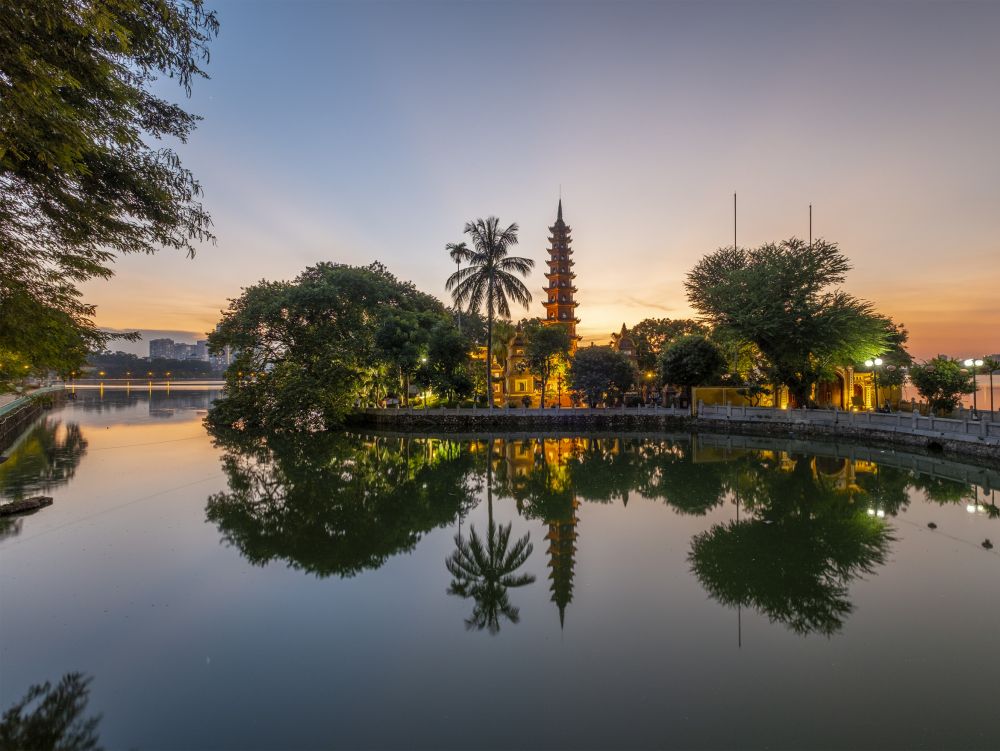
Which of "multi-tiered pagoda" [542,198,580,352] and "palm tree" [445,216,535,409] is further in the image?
"multi-tiered pagoda" [542,198,580,352]

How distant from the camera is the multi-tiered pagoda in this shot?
5238 cm

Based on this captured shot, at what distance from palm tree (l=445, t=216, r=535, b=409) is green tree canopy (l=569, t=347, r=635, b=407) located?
661cm

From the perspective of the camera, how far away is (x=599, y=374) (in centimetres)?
3344

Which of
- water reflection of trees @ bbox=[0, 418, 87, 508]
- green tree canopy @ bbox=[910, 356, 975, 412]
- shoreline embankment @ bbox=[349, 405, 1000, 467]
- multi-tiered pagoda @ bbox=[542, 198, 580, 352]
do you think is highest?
multi-tiered pagoda @ bbox=[542, 198, 580, 352]

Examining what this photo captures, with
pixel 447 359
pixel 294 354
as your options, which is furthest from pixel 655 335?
pixel 294 354

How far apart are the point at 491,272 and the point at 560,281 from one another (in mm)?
24569

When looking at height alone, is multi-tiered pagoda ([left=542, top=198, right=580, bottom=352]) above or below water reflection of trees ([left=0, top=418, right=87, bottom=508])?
above

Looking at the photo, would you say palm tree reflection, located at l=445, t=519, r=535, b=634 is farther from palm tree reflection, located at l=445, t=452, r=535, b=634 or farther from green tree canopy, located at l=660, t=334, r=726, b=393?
green tree canopy, located at l=660, t=334, r=726, b=393

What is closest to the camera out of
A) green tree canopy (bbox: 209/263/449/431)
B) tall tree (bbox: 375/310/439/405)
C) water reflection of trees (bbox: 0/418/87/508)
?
water reflection of trees (bbox: 0/418/87/508)

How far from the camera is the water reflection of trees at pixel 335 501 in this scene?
29.0ft

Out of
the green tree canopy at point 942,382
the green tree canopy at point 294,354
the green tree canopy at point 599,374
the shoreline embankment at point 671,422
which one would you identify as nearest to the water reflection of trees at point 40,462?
the green tree canopy at point 294,354

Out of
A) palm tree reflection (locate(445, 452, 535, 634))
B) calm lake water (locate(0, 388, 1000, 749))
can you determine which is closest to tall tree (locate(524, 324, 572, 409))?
calm lake water (locate(0, 388, 1000, 749))

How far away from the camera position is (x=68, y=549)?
833 centimetres

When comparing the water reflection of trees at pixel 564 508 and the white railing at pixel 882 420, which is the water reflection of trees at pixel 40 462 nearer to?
the water reflection of trees at pixel 564 508
